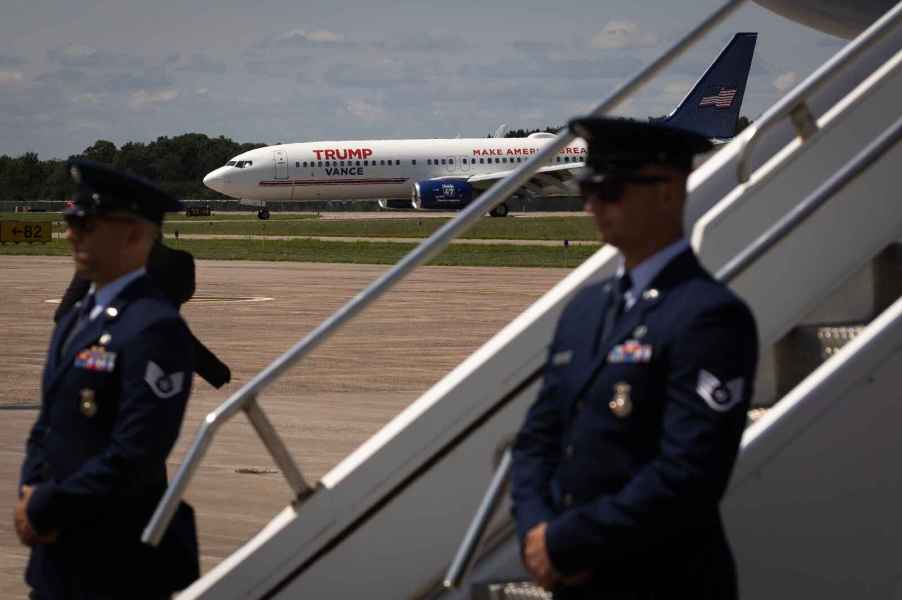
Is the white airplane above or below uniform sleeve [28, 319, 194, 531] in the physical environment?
below

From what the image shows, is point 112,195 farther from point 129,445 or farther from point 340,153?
point 340,153

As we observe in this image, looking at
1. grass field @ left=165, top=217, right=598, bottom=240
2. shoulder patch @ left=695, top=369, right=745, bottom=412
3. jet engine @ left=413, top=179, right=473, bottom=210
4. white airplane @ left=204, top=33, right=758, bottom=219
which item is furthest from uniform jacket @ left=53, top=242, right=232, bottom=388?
jet engine @ left=413, top=179, right=473, bottom=210

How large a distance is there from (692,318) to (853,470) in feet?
3.51

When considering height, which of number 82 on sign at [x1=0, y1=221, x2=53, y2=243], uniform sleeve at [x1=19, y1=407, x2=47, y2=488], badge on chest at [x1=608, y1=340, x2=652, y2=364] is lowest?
number 82 on sign at [x1=0, y1=221, x2=53, y2=243]

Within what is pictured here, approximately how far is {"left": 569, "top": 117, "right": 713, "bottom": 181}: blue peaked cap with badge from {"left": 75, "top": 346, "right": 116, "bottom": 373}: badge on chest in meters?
1.45

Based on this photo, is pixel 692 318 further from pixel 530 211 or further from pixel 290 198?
pixel 530 211

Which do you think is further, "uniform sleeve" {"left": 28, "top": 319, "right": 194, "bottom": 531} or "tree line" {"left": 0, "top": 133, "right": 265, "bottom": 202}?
"tree line" {"left": 0, "top": 133, "right": 265, "bottom": 202}

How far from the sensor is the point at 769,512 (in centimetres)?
401

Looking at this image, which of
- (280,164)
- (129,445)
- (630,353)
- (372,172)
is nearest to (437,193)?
(372,172)

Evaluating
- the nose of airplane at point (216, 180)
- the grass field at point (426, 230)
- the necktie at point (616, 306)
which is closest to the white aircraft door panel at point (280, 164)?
the nose of airplane at point (216, 180)

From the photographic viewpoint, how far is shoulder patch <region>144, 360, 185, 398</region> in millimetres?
4113

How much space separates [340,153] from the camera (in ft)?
219

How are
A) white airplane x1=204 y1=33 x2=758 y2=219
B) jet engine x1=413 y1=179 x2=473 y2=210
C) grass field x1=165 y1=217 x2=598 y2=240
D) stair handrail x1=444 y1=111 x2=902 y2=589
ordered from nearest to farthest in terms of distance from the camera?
stair handrail x1=444 y1=111 x2=902 y2=589 < grass field x1=165 y1=217 x2=598 y2=240 < white airplane x1=204 y1=33 x2=758 y2=219 < jet engine x1=413 y1=179 x2=473 y2=210

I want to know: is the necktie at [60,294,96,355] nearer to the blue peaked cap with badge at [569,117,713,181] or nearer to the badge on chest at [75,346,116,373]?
the badge on chest at [75,346,116,373]
